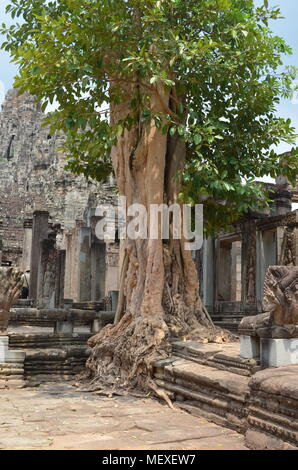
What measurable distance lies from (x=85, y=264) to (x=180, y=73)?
10989 mm

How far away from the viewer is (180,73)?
734 centimetres

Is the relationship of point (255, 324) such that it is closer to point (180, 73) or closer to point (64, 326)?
point (180, 73)

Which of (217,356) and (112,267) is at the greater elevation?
(112,267)

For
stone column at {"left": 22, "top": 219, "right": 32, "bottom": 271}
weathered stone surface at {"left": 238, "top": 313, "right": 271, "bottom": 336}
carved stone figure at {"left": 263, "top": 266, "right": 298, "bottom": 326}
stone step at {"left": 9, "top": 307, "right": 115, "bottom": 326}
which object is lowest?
stone step at {"left": 9, "top": 307, "right": 115, "bottom": 326}

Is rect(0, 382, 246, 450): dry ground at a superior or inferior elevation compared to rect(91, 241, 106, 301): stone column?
inferior

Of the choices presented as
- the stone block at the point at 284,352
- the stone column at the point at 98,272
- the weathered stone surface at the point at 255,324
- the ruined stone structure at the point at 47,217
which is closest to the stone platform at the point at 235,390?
the stone block at the point at 284,352

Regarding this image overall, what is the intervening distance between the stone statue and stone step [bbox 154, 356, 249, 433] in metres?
2.35

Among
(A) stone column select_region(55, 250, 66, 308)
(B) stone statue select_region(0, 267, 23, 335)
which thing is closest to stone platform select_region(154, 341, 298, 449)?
(B) stone statue select_region(0, 267, 23, 335)

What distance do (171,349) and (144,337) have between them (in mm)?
419

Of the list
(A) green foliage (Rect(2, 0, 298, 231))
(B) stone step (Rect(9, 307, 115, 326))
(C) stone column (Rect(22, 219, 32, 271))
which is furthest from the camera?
(C) stone column (Rect(22, 219, 32, 271))

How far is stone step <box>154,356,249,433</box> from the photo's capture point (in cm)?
456

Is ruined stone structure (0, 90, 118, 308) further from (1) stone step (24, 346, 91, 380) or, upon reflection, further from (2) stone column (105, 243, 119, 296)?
(1) stone step (24, 346, 91, 380)

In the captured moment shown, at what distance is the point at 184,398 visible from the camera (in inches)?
222

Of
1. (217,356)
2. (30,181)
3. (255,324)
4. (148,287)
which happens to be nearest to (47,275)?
(148,287)
